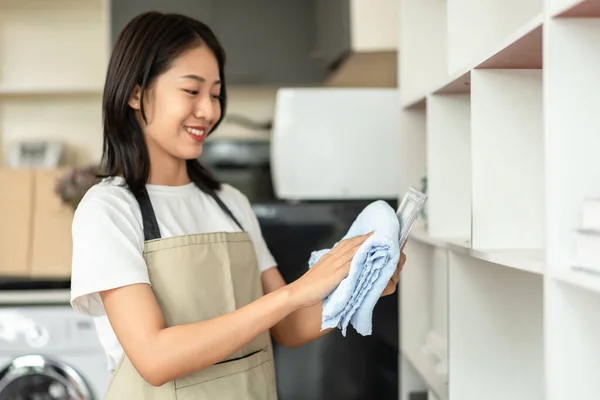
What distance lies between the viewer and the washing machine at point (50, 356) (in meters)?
2.16

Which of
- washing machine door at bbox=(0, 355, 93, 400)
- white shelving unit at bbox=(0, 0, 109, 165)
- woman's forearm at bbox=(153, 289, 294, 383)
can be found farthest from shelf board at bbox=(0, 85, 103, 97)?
woman's forearm at bbox=(153, 289, 294, 383)

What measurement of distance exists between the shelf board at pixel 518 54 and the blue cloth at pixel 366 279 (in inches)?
11.2

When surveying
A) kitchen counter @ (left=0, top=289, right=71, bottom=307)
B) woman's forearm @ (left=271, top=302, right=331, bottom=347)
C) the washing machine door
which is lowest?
the washing machine door

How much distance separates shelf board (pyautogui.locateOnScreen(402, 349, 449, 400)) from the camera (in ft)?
5.03

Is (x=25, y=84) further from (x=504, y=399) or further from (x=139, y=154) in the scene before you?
(x=504, y=399)

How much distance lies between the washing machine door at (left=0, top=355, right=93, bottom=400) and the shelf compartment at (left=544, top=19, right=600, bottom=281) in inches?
64.6

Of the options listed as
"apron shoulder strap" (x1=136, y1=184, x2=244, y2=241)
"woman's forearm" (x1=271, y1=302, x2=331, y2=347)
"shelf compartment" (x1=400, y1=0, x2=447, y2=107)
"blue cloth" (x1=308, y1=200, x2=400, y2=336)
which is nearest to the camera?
"blue cloth" (x1=308, y1=200, x2=400, y2=336)

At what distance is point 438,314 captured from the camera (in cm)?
179

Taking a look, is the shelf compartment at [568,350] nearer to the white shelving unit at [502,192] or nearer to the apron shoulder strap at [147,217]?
the white shelving unit at [502,192]

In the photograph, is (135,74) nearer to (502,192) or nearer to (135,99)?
(135,99)

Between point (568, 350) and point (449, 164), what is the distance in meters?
0.66

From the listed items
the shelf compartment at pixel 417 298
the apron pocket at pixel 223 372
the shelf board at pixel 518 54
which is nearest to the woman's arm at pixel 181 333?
the apron pocket at pixel 223 372

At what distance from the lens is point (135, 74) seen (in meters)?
1.33

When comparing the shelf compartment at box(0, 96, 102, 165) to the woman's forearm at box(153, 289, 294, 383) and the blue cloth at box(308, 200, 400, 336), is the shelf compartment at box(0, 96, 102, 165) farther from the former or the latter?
the blue cloth at box(308, 200, 400, 336)
